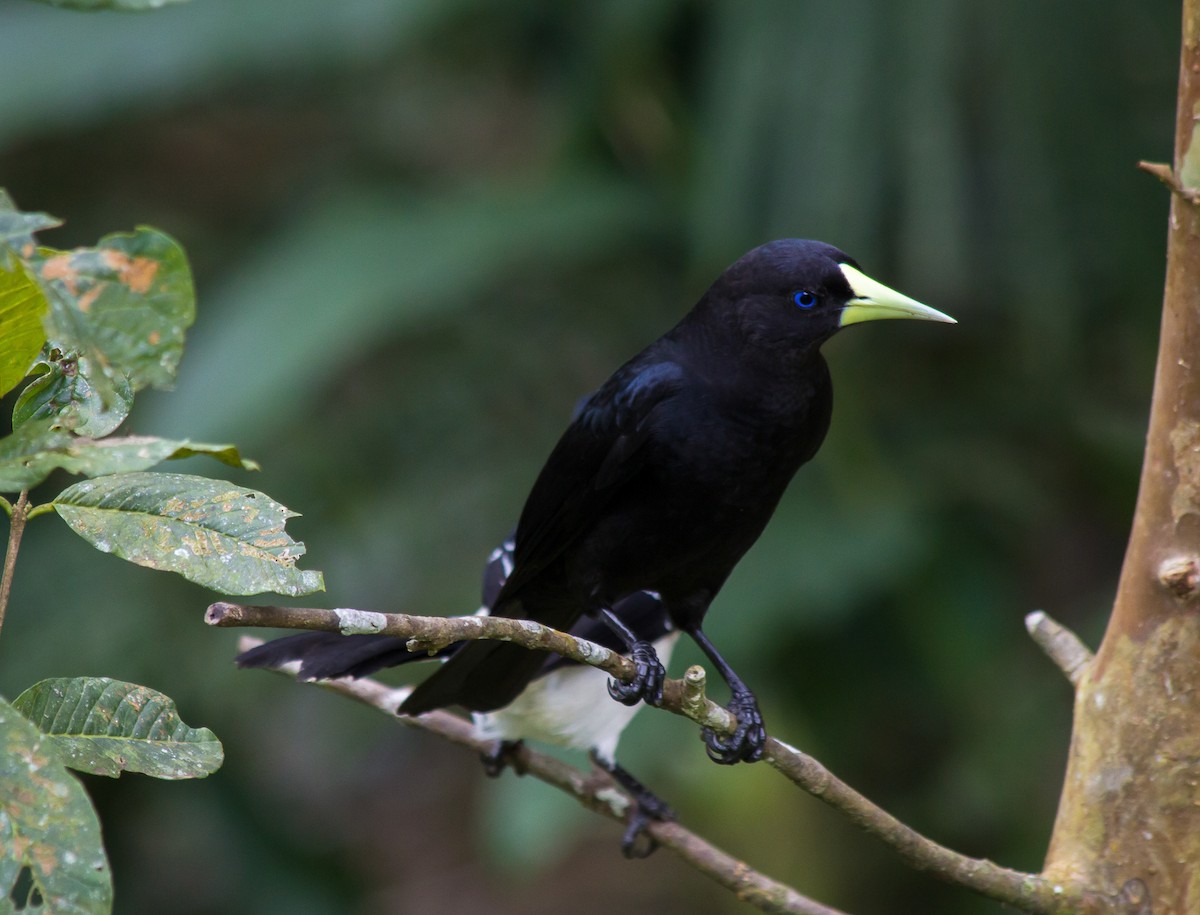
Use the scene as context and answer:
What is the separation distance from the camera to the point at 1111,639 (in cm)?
201

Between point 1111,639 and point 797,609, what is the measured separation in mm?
1740

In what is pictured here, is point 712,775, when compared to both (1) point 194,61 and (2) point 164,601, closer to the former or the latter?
(2) point 164,601

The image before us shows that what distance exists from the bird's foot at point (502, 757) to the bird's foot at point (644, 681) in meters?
0.49

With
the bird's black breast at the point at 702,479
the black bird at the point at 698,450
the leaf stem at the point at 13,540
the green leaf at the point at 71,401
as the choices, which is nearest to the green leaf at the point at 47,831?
the leaf stem at the point at 13,540

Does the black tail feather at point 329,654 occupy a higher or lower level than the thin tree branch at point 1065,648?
lower

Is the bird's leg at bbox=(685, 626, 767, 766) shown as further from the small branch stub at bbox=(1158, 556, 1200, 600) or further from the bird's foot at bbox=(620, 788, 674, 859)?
the small branch stub at bbox=(1158, 556, 1200, 600)

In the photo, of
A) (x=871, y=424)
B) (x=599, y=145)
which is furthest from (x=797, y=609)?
(x=599, y=145)

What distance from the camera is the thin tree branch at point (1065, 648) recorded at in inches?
Result: 82.3

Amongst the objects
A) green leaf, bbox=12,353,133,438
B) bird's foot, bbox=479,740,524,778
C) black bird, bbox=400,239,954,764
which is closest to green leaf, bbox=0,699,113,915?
green leaf, bbox=12,353,133,438

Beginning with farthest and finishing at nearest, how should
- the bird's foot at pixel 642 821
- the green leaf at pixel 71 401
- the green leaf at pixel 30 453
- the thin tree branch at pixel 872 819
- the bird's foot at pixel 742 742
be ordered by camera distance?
1. the bird's foot at pixel 642 821
2. the bird's foot at pixel 742 742
3. the thin tree branch at pixel 872 819
4. the green leaf at pixel 71 401
5. the green leaf at pixel 30 453

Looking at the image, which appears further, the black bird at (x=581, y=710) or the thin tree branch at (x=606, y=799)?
the black bird at (x=581, y=710)

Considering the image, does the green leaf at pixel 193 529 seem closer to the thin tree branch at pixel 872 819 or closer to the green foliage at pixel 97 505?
the green foliage at pixel 97 505

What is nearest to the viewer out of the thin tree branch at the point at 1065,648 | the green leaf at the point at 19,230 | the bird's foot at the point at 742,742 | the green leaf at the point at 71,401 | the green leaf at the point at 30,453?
the green leaf at the point at 19,230

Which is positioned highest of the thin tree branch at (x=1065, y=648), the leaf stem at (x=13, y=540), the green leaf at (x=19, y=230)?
the green leaf at (x=19, y=230)
